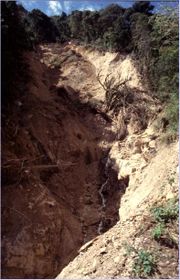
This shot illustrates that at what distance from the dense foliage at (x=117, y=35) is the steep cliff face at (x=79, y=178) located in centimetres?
80

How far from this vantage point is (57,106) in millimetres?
12375

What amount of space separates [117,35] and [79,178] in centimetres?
754

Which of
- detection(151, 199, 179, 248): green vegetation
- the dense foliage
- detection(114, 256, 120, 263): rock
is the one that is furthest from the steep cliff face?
the dense foliage

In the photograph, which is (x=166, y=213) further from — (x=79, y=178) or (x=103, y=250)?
(x=79, y=178)

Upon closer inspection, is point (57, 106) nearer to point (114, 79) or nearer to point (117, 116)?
point (117, 116)

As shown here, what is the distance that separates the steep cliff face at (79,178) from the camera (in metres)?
6.46

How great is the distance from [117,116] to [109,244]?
7642 millimetres

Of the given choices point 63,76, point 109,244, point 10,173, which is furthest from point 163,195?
point 63,76

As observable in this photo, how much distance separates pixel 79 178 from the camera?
10594 mm

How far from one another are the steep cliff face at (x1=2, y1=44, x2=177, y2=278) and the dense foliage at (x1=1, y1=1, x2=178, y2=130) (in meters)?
0.80

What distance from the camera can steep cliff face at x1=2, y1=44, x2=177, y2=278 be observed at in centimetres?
646

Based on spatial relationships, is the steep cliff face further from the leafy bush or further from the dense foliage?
the dense foliage

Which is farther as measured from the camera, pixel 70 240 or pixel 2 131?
pixel 2 131

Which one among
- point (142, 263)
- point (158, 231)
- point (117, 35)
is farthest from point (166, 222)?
point (117, 35)
